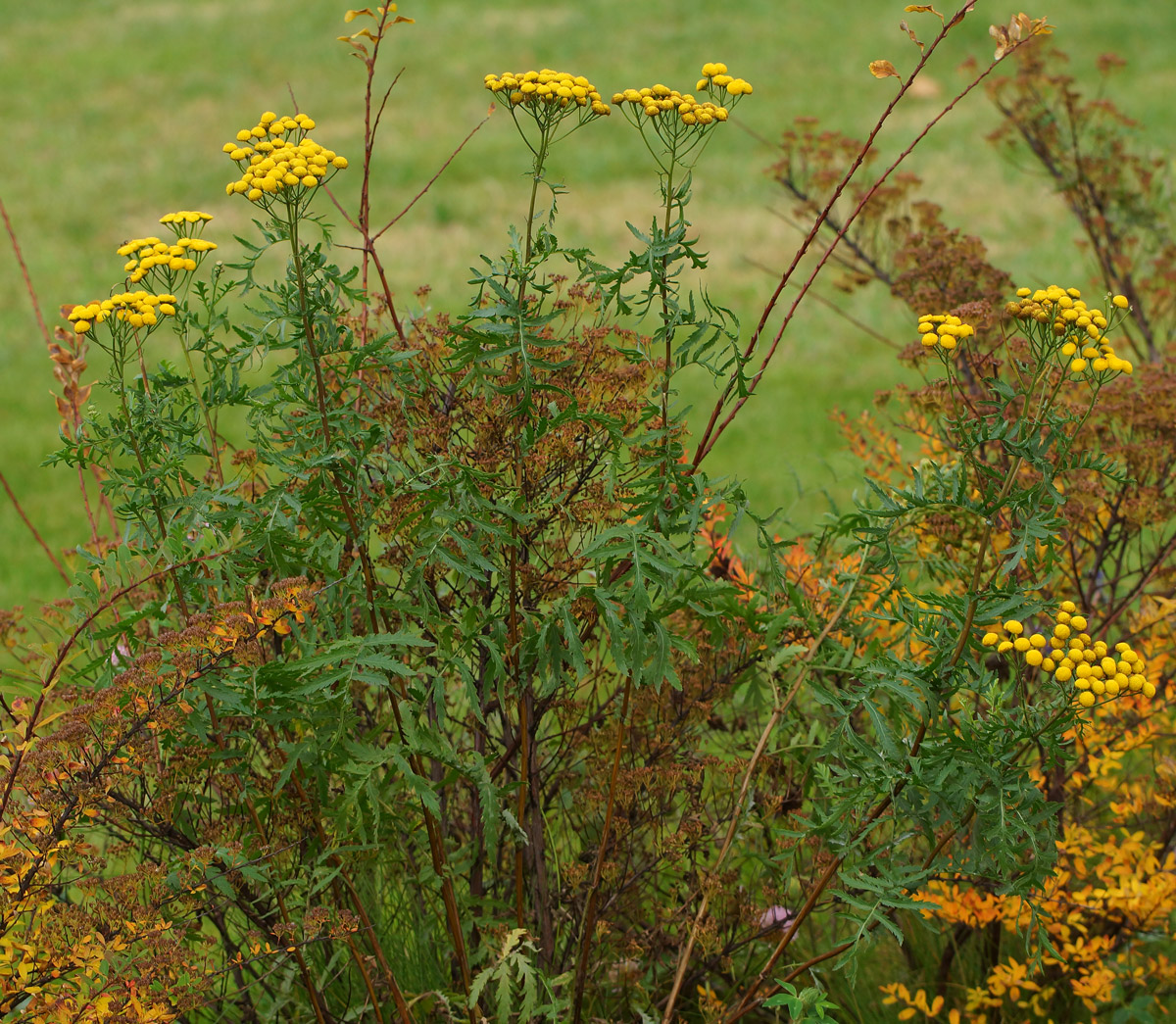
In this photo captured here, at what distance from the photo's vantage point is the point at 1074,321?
1918 mm

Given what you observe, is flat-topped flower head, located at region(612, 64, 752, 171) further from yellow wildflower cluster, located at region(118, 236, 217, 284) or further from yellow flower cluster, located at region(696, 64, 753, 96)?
yellow wildflower cluster, located at region(118, 236, 217, 284)

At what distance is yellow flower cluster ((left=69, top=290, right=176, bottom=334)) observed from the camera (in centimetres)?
199

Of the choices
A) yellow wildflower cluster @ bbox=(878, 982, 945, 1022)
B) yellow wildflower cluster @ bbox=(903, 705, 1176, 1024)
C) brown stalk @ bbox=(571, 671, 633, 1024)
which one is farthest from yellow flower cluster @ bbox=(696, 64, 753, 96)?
yellow wildflower cluster @ bbox=(878, 982, 945, 1022)

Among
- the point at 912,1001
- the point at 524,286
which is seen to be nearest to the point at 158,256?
the point at 524,286

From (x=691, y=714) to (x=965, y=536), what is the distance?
2.65ft

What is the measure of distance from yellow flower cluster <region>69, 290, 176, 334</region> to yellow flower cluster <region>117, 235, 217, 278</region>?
0.13 ft

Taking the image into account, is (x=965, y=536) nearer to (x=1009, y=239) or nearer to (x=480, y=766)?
(x=480, y=766)

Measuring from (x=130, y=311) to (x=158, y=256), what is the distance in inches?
5.0

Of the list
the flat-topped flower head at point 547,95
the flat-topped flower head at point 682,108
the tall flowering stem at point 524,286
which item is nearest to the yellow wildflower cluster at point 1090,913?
the tall flowering stem at point 524,286

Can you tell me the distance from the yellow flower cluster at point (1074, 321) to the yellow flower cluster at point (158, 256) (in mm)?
1340

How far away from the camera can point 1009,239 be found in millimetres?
9797

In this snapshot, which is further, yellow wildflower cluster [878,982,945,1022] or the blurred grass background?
the blurred grass background

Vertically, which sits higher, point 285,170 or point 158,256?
point 285,170

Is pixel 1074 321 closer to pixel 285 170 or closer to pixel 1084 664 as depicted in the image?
pixel 1084 664
